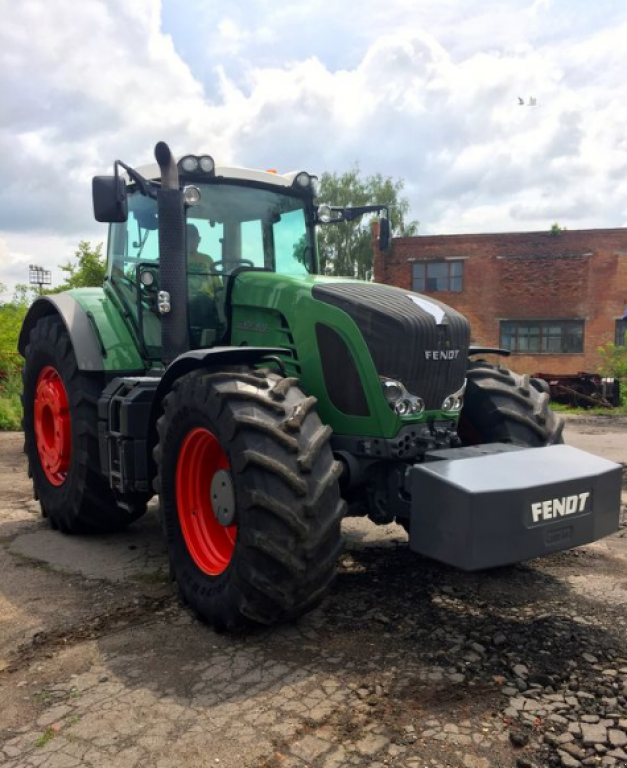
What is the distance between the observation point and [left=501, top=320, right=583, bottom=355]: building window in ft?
94.3

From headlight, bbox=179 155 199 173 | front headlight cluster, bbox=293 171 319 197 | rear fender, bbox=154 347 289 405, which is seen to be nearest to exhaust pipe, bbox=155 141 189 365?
headlight, bbox=179 155 199 173

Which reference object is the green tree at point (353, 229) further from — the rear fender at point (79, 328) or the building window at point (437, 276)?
the rear fender at point (79, 328)

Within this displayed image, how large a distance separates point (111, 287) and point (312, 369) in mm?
2292

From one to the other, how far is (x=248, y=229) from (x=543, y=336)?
2616 centimetres

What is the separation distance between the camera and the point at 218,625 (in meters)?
3.48

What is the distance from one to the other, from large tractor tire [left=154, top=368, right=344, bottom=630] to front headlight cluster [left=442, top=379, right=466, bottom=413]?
96cm

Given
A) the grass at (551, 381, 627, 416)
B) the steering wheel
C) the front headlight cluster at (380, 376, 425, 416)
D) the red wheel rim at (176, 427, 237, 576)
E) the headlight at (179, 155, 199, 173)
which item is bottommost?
the grass at (551, 381, 627, 416)

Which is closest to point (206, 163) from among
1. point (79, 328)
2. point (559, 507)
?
point (79, 328)

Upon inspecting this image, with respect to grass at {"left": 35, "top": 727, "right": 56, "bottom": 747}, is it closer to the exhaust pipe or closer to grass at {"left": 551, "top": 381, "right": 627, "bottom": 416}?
the exhaust pipe

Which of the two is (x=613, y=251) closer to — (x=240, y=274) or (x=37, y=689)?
(x=240, y=274)

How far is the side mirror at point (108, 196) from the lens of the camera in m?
4.41

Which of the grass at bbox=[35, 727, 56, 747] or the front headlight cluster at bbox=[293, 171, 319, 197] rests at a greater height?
the front headlight cluster at bbox=[293, 171, 319, 197]

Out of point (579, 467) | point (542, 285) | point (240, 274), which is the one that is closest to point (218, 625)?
point (579, 467)

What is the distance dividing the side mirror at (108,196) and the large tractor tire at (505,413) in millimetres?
2522
